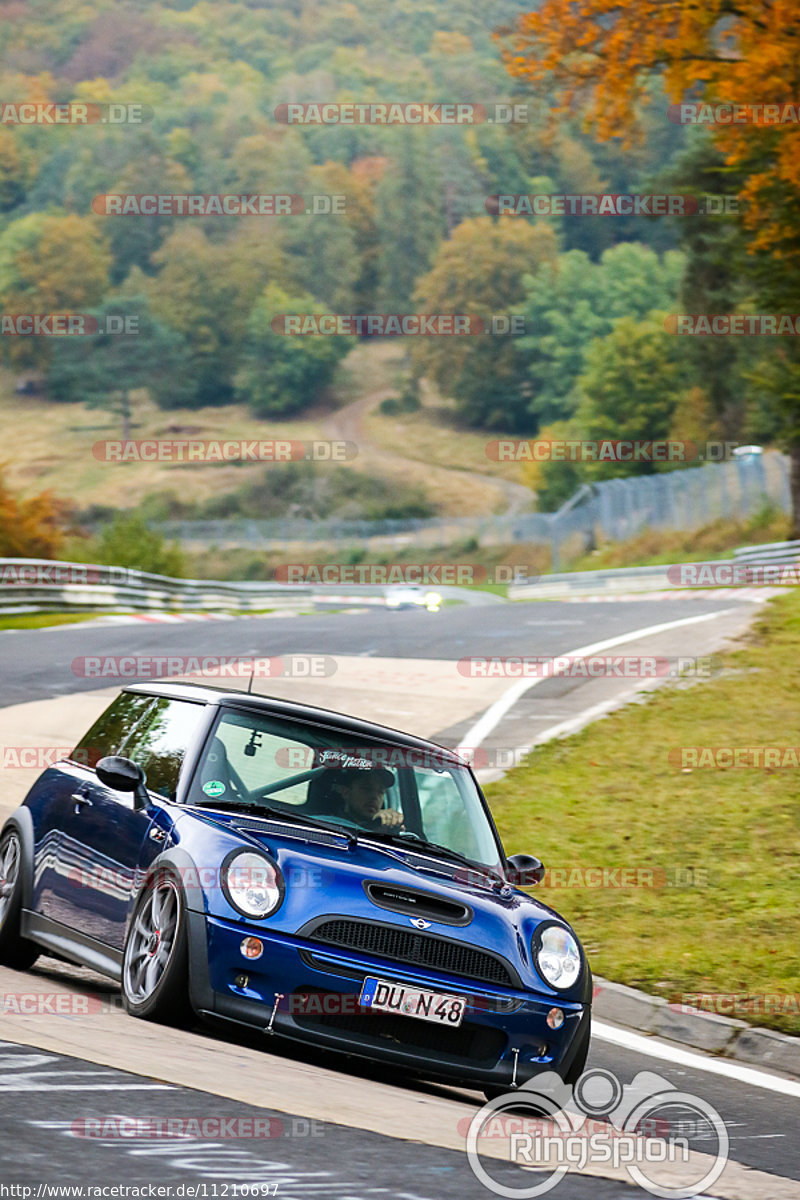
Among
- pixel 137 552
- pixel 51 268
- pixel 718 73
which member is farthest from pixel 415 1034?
pixel 51 268

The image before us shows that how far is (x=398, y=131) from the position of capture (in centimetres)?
18488

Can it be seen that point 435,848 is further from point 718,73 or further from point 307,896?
point 718,73

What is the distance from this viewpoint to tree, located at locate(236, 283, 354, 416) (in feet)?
516

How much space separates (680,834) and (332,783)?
6.26 meters

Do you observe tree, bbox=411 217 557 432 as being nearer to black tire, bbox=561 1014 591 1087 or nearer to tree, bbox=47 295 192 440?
tree, bbox=47 295 192 440

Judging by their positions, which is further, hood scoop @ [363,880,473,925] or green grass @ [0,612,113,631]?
green grass @ [0,612,113,631]

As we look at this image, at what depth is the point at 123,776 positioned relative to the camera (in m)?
7.14

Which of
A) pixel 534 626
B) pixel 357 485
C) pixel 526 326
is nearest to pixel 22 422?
pixel 357 485

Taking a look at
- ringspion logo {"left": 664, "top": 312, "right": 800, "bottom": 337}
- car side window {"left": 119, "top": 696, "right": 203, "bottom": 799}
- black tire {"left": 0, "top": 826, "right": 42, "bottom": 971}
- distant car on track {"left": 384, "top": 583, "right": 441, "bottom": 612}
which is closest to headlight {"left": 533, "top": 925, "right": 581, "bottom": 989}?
car side window {"left": 119, "top": 696, "right": 203, "bottom": 799}

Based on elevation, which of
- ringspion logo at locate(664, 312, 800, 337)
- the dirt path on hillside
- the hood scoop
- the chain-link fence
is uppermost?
Answer: ringspion logo at locate(664, 312, 800, 337)

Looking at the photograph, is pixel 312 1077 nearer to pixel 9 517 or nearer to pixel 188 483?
pixel 9 517

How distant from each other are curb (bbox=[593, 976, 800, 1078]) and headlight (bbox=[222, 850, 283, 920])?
3.15 m

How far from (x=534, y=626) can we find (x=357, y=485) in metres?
108

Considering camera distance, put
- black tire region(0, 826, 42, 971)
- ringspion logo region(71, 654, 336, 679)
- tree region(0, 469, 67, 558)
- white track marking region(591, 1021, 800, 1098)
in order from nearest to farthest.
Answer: white track marking region(591, 1021, 800, 1098) < black tire region(0, 826, 42, 971) < ringspion logo region(71, 654, 336, 679) < tree region(0, 469, 67, 558)
